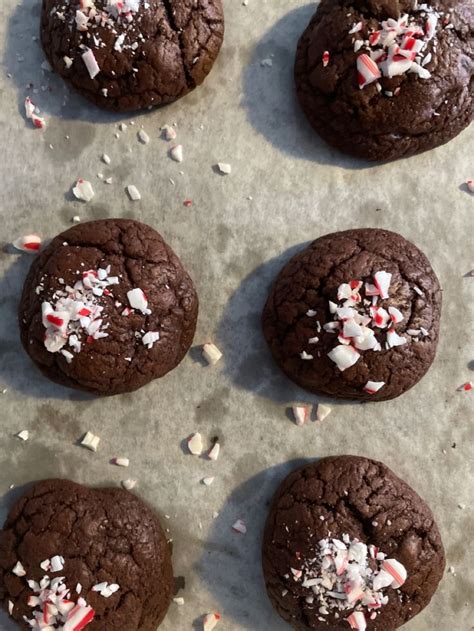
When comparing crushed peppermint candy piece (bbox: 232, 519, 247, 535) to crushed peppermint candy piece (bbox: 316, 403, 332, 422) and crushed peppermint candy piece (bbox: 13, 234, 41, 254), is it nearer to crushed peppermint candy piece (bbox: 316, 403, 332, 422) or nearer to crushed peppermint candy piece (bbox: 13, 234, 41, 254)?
crushed peppermint candy piece (bbox: 316, 403, 332, 422)

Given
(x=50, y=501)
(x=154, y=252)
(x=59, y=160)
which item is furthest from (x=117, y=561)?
(x=59, y=160)

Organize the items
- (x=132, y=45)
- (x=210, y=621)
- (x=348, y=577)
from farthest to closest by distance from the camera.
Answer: (x=210, y=621) → (x=132, y=45) → (x=348, y=577)

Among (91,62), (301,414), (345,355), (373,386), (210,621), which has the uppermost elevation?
(91,62)

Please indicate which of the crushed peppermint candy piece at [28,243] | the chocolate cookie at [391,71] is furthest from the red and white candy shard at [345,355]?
the crushed peppermint candy piece at [28,243]

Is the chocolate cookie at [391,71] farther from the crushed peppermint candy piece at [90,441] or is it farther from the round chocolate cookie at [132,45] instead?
the crushed peppermint candy piece at [90,441]

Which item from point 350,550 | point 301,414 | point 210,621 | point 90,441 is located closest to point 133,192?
point 90,441

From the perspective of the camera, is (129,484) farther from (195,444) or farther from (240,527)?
(240,527)
